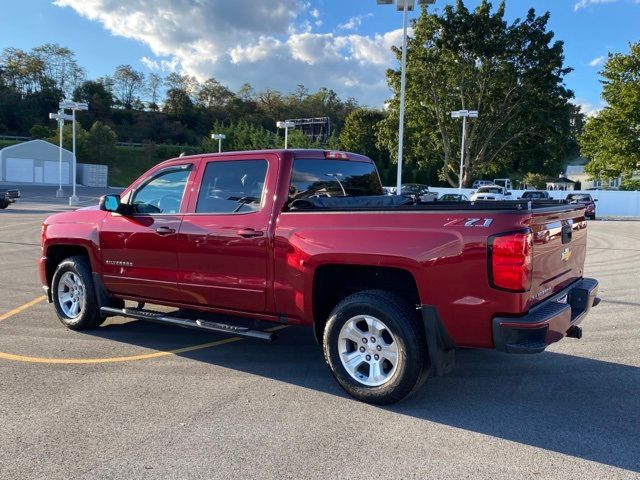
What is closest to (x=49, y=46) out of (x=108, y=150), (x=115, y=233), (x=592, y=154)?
(x=108, y=150)

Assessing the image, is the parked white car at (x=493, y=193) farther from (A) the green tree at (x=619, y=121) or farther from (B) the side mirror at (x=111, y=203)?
(B) the side mirror at (x=111, y=203)

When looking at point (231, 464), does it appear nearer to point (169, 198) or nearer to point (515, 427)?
point (515, 427)

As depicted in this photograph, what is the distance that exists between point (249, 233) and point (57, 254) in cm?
313

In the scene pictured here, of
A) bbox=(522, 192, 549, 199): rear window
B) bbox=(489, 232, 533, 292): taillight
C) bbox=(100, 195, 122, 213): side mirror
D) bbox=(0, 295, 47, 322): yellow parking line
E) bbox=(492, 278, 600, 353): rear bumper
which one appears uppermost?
bbox=(522, 192, 549, 199): rear window

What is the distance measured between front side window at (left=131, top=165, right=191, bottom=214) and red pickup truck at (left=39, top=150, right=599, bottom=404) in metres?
0.01

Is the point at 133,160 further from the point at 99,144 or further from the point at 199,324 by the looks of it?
the point at 199,324

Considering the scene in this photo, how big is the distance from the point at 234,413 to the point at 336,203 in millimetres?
2016

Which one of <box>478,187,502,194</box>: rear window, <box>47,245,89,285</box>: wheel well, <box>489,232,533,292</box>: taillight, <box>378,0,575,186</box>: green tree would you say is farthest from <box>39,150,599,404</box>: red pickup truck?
<box>378,0,575,186</box>: green tree

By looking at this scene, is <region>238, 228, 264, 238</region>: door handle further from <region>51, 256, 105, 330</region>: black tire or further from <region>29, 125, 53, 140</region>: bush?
<region>29, 125, 53, 140</region>: bush

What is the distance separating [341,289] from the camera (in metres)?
4.62

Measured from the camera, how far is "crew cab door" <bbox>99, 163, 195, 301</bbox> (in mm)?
5262

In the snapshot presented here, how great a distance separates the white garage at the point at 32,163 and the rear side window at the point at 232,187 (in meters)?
62.7

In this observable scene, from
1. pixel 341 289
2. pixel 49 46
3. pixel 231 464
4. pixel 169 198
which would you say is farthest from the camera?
pixel 49 46

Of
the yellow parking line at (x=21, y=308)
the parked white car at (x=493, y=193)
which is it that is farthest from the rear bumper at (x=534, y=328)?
the parked white car at (x=493, y=193)
